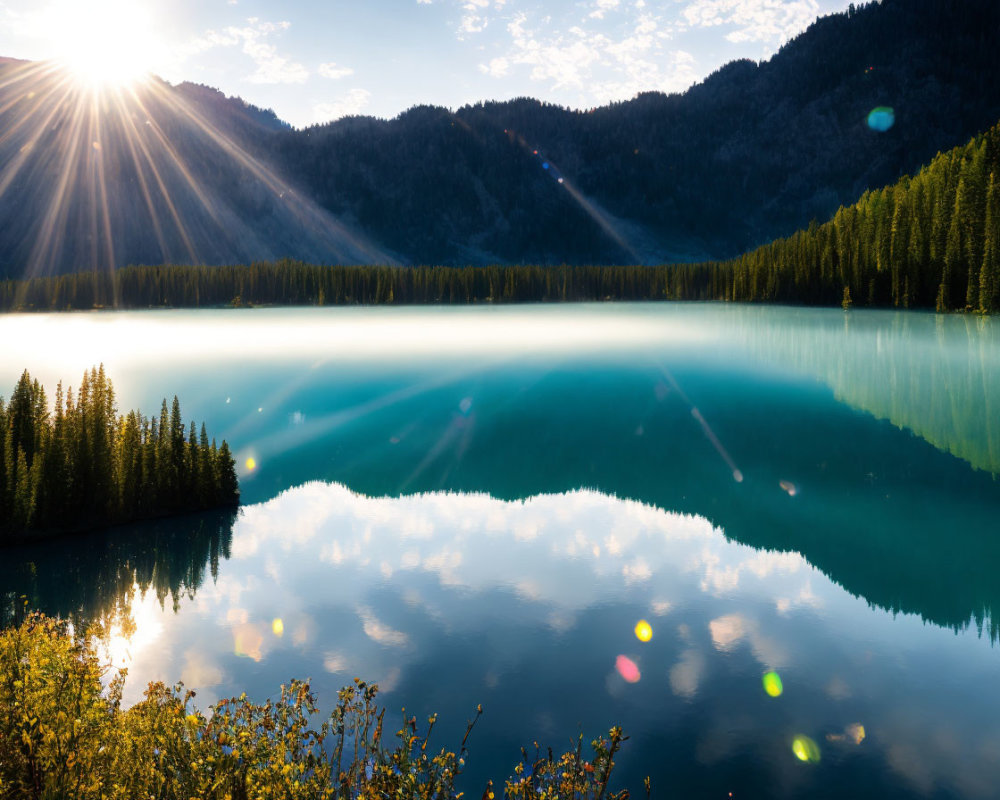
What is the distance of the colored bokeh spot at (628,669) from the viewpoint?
1416 centimetres

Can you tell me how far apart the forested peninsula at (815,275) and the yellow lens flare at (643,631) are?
3711 inches

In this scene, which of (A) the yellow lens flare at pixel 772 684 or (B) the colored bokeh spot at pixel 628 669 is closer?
(A) the yellow lens flare at pixel 772 684

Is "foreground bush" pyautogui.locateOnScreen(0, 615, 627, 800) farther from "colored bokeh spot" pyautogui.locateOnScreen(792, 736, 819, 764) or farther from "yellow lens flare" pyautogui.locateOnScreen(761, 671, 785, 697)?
"yellow lens flare" pyautogui.locateOnScreen(761, 671, 785, 697)

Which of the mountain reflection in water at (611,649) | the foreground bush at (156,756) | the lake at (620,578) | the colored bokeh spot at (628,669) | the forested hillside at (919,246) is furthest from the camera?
the forested hillside at (919,246)

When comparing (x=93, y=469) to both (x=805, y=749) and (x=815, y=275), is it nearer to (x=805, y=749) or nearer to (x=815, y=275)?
(x=805, y=749)

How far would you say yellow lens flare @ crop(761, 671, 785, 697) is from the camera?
44.4ft

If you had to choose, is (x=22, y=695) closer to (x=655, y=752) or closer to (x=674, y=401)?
(x=655, y=752)

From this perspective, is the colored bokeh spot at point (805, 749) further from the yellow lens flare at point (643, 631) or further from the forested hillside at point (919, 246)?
the forested hillside at point (919, 246)

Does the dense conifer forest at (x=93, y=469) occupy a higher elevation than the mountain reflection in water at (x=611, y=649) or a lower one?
higher

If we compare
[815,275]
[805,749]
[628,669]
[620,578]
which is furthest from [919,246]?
[805,749]

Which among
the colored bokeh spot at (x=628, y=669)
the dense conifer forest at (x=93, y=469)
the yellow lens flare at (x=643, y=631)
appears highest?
the dense conifer forest at (x=93, y=469)

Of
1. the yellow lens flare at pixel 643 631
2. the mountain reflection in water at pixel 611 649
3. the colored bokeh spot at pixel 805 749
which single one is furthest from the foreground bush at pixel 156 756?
the yellow lens flare at pixel 643 631

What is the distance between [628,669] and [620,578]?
214 inches

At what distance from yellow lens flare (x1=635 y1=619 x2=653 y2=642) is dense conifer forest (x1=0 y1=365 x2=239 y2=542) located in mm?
15400
